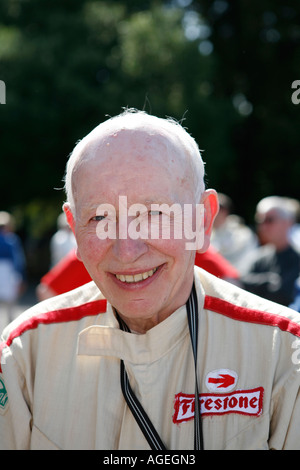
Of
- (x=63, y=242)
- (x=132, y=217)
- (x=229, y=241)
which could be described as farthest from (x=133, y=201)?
Result: (x=63, y=242)

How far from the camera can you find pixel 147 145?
5.98ft

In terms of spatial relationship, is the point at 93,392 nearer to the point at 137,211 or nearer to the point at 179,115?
the point at 137,211

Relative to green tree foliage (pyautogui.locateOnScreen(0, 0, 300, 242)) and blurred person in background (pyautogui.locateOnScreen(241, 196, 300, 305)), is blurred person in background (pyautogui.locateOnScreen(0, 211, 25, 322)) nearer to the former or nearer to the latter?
blurred person in background (pyautogui.locateOnScreen(241, 196, 300, 305))

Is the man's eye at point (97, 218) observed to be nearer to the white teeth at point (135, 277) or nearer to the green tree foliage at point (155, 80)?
the white teeth at point (135, 277)

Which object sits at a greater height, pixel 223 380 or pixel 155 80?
pixel 155 80

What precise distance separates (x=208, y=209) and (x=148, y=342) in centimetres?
47

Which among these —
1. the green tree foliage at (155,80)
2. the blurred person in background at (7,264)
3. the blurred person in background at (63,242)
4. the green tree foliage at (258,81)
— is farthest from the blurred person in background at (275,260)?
the green tree foliage at (258,81)

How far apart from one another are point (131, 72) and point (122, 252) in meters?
15.6

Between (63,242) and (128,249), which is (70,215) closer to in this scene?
(128,249)

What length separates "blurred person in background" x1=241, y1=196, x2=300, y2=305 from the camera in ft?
16.0

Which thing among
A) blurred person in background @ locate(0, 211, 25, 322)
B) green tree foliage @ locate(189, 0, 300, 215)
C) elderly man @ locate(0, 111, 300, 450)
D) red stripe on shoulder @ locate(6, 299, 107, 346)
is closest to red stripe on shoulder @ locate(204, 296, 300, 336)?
elderly man @ locate(0, 111, 300, 450)

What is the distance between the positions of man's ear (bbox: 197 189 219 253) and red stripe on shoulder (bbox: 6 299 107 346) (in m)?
0.41

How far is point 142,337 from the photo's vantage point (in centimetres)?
195

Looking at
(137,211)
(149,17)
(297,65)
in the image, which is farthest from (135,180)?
(297,65)
